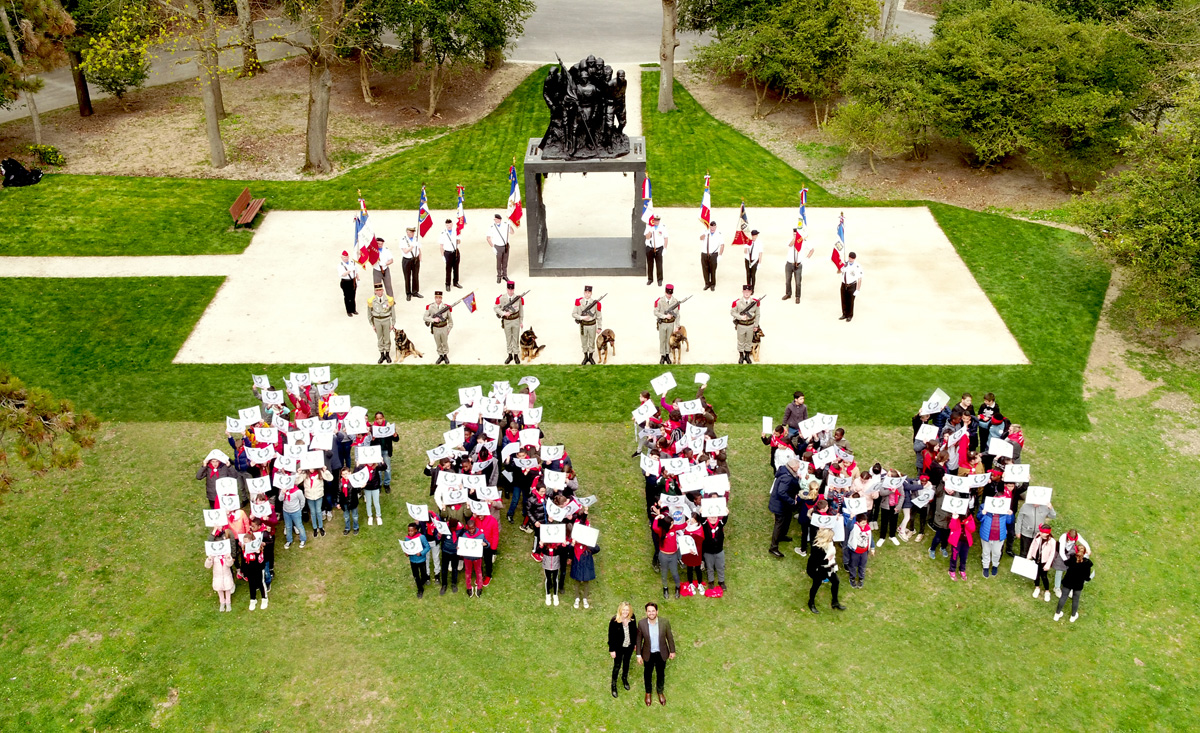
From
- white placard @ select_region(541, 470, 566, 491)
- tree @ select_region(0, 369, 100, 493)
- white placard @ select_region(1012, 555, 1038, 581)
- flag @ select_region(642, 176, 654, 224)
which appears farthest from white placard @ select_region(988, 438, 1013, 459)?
tree @ select_region(0, 369, 100, 493)

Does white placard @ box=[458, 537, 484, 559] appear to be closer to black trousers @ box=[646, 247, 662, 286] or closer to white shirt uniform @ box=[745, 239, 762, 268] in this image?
black trousers @ box=[646, 247, 662, 286]

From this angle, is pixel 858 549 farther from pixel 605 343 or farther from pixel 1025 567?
pixel 605 343

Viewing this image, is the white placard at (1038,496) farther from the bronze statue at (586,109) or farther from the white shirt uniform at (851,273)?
the bronze statue at (586,109)

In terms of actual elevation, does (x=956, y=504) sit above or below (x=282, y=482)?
below

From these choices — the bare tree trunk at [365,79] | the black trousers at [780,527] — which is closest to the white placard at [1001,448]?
the black trousers at [780,527]

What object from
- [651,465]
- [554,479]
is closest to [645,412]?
[651,465]
